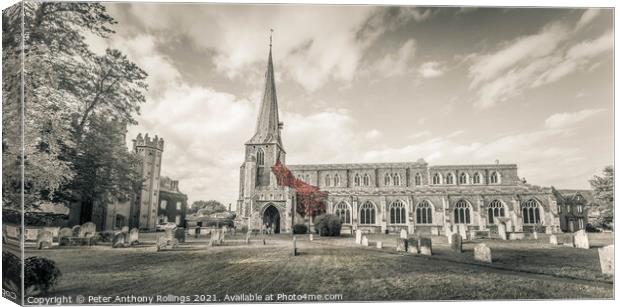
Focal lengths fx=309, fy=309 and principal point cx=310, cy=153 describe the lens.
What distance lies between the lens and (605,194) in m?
8.44

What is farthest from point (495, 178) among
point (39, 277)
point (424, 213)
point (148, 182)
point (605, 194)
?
point (39, 277)

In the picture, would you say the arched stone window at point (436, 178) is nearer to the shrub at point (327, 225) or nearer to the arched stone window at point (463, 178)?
the arched stone window at point (463, 178)

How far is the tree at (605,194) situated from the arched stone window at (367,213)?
405 inches

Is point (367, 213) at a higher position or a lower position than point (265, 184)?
lower

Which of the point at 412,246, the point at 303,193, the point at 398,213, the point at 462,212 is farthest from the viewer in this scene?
the point at 398,213

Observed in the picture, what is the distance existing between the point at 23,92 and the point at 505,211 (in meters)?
19.4

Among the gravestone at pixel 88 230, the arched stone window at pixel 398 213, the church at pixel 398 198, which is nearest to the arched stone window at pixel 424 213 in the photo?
the church at pixel 398 198

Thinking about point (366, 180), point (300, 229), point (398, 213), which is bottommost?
point (300, 229)

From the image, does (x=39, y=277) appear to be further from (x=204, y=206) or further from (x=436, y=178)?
(x=436, y=178)

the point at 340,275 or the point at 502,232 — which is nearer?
the point at 340,275

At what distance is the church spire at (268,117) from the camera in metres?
9.52

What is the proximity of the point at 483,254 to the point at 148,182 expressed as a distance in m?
9.67

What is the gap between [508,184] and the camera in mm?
14180

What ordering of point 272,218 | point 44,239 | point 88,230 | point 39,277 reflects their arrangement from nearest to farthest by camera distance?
point 39,277
point 44,239
point 88,230
point 272,218
